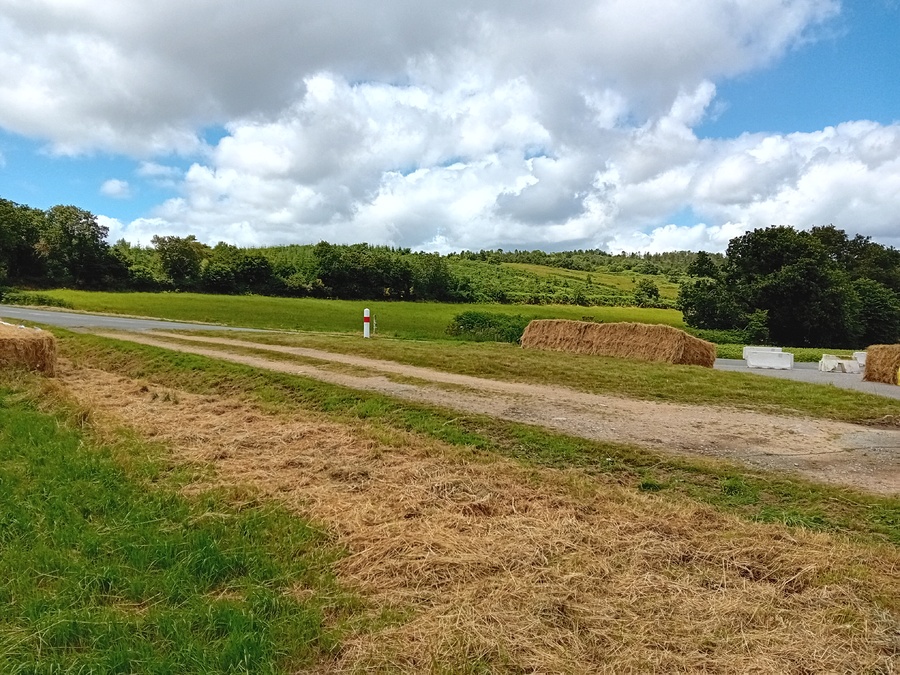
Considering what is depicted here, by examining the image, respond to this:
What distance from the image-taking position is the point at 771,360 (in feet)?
79.8

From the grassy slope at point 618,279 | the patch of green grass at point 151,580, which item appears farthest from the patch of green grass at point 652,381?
the grassy slope at point 618,279

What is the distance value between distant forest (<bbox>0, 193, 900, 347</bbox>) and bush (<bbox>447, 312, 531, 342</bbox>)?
66.2 ft

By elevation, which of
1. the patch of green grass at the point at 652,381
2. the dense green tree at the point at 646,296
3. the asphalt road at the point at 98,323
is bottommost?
the patch of green grass at the point at 652,381

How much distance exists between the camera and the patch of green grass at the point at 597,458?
5.46 metres

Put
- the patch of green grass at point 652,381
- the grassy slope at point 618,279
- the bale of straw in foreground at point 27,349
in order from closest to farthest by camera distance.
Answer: the patch of green grass at point 652,381 < the bale of straw in foreground at point 27,349 < the grassy slope at point 618,279

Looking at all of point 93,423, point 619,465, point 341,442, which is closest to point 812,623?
point 619,465

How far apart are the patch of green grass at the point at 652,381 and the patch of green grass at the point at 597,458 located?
4329 mm

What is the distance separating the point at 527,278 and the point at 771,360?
221 feet

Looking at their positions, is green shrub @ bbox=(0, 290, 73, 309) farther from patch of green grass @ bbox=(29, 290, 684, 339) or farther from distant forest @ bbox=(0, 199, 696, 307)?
distant forest @ bbox=(0, 199, 696, 307)

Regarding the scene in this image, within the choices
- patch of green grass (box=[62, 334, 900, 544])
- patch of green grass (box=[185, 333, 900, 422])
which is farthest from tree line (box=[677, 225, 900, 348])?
patch of green grass (box=[62, 334, 900, 544])

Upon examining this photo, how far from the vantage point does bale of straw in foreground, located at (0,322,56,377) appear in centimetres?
1115

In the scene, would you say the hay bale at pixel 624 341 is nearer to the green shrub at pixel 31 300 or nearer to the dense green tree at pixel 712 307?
the dense green tree at pixel 712 307

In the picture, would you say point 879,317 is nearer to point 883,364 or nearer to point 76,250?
point 883,364

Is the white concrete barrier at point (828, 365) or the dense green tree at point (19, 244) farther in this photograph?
the dense green tree at point (19, 244)
